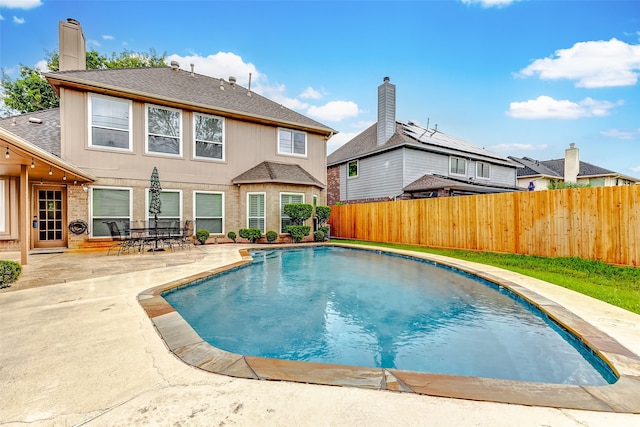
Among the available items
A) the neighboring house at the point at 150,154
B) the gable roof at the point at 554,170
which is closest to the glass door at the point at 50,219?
the neighboring house at the point at 150,154

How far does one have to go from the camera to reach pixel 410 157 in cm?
1631

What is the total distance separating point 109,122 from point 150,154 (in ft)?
5.39

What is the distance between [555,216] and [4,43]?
27.2m

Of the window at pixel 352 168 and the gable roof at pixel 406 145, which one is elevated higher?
the gable roof at pixel 406 145

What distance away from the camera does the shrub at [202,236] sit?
11789 mm

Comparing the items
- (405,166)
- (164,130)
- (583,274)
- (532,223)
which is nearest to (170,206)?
(164,130)

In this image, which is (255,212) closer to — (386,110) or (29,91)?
(386,110)

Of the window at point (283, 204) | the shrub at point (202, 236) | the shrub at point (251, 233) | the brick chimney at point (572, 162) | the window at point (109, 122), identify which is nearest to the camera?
the window at point (109, 122)

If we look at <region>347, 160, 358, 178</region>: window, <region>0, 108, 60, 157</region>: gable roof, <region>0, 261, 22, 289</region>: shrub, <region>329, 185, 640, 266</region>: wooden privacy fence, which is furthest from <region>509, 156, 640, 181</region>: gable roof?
<region>0, 108, 60, 157</region>: gable roof

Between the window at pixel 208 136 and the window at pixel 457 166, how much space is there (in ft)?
43.9

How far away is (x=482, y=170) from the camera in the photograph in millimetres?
19109

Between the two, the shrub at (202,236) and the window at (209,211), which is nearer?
the shrub at (202,236)

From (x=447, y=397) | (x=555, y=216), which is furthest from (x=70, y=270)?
(x=555, y=216)

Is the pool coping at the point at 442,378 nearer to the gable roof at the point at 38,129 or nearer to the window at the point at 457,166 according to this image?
the gable roof at the point at 38,129
